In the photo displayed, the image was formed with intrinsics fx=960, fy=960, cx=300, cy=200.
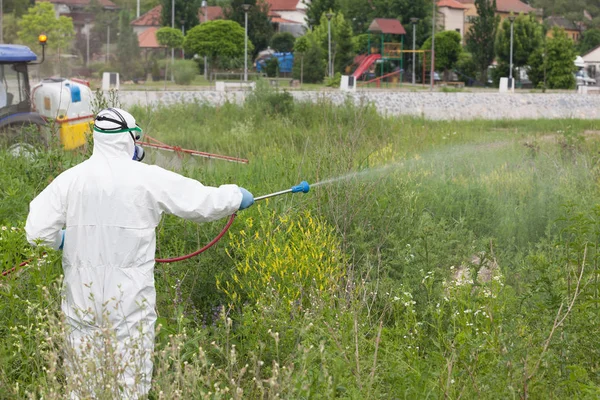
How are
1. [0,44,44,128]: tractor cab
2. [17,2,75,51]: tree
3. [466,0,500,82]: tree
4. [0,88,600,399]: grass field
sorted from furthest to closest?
[466,0,500,82]: tree, [17,2,75,51]: tree, [0,44,44,128]: tractor cab, [0,88,600,399]: grass field

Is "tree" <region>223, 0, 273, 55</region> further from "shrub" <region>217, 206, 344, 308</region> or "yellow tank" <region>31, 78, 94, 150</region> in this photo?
"shrub" <region>217, 206, 344, 308</region>

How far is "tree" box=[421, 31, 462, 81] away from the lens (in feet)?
186

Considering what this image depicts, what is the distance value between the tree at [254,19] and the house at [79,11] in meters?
10.5

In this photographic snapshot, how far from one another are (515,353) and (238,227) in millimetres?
2606

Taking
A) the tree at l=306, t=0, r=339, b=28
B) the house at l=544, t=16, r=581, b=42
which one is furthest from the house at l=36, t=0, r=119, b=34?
the house at l=544, t=16, r=581, b=42

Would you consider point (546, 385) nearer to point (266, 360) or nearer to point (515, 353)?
point (515, 353)

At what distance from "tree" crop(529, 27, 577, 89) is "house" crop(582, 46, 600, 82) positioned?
22.5 m

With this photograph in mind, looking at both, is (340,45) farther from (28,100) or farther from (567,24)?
(567,24)

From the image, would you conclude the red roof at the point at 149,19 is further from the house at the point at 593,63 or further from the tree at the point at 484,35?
the house at the point at 593,63

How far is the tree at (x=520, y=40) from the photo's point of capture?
177 feet

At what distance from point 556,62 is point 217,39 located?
1874 cm

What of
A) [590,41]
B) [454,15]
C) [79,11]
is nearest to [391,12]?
[79,11]

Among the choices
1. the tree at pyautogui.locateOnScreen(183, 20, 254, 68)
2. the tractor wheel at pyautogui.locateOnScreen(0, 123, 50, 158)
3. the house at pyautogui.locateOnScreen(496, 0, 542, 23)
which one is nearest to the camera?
the tractor wheel at pyautogui.locateOnScreen(0, 123, 50, 158)

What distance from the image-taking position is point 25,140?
10.6 metres
